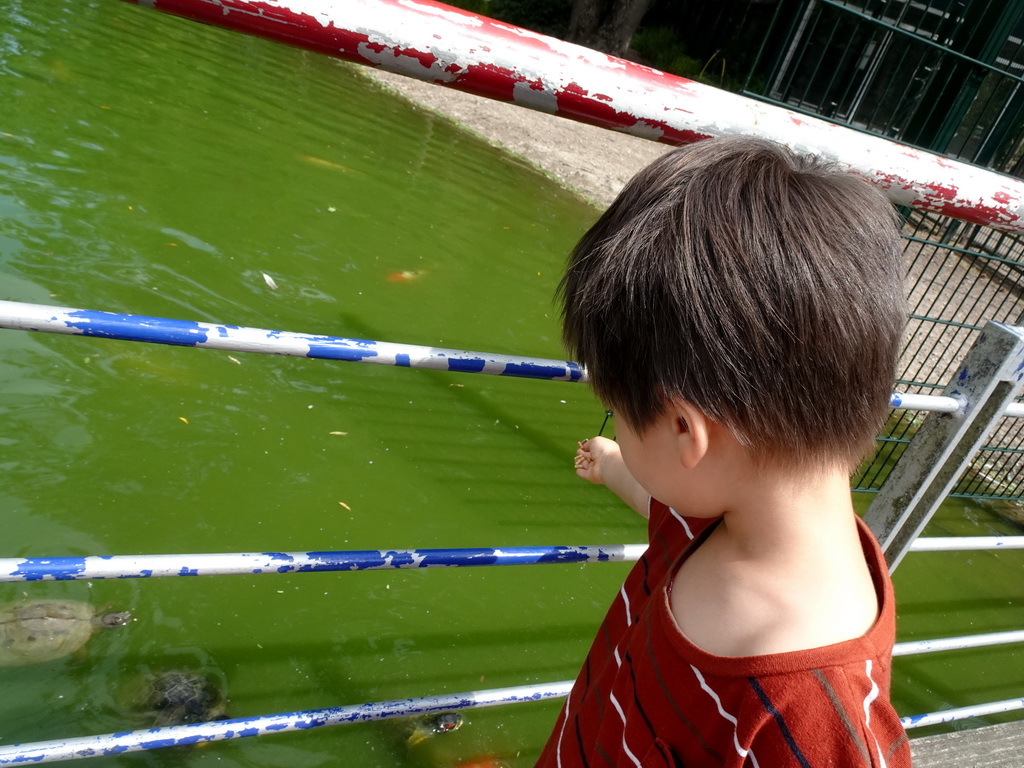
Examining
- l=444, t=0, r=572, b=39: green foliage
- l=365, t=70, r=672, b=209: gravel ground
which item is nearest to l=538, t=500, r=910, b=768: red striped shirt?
l=365, t=70, r=672, b=209: gravel ground

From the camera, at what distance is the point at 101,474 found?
2.75 metres

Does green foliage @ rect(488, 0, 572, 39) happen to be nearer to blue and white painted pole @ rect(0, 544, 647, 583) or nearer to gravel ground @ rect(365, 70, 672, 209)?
gravel ground @ rect(365, 70, 672, 209)

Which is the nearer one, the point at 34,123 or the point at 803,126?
the point at 803,126

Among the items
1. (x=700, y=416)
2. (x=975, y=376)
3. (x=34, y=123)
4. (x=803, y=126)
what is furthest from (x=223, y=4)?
(x=34, y=123)

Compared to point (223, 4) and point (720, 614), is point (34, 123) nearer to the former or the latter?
point (223, 4)

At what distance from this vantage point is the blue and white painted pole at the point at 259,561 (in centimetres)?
107

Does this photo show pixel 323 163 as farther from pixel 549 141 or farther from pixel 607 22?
pixel 607 22

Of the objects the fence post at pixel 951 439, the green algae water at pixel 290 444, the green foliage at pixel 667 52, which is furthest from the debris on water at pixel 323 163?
the green foliage at pixel 667 52

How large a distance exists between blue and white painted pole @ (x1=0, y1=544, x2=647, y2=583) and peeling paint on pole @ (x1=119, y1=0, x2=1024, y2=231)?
0.68 meters

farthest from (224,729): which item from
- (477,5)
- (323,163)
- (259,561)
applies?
(477,5)

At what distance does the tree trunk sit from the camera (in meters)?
13.2

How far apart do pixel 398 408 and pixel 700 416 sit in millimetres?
2759

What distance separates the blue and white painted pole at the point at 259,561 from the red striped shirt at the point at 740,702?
0.36 m

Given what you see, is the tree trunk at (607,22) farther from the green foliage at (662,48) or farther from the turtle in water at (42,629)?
the turtle in water at (42,629)
